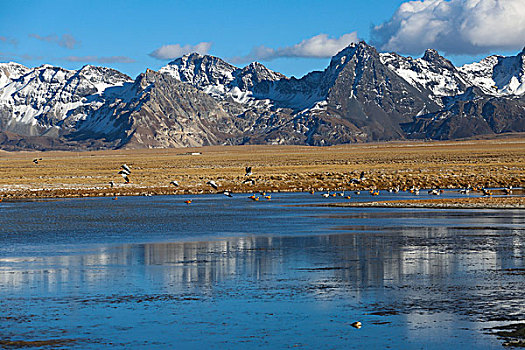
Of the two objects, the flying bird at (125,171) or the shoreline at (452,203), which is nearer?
the shoreline at (452,203)

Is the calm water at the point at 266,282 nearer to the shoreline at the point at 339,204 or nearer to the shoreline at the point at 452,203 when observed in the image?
the shoreline at the point at 452,203

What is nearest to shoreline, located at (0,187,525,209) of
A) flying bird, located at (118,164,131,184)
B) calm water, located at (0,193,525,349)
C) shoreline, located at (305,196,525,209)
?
shoreline, located at (305,196,525,209)

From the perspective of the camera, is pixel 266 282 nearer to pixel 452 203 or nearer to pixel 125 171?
pixel 452 203

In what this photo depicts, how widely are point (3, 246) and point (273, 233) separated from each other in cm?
1125

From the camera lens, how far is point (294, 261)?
24859 millimetres

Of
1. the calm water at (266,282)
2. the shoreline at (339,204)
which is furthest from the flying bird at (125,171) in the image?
the calm water at (266,282)

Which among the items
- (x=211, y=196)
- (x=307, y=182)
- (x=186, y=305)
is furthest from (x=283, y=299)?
(x=307, y=182)

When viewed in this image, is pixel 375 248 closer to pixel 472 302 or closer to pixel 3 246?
pixel 472 302

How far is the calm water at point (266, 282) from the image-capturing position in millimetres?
15836

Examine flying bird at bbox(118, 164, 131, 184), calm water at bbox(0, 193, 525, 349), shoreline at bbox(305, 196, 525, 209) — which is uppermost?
flying bird at bbox(118, 164, 131, 184)

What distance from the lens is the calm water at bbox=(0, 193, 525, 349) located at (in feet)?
52.0

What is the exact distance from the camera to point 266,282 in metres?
21.2

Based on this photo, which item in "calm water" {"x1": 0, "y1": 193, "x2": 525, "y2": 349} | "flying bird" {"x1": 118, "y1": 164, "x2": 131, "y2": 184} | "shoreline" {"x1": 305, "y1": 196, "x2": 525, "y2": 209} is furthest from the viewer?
"flying bird" {"x1": 118, "y1": 164, "x2": 131, "y2": 184}

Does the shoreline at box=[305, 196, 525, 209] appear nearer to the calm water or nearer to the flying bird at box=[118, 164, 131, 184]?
the calm water
